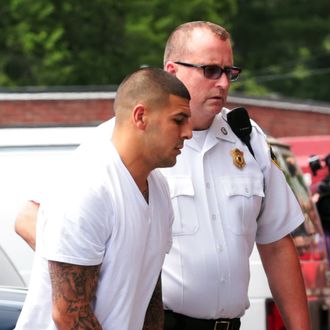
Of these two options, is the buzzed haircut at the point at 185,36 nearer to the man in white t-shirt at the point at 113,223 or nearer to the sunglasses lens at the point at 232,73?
the sunglasses lens at the point at 232,73

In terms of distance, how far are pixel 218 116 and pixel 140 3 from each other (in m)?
27.0

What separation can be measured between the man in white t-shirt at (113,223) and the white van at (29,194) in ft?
6.57

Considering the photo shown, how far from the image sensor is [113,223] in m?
3.70

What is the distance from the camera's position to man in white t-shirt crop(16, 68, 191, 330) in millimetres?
3652

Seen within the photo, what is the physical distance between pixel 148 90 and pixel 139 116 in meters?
0.08

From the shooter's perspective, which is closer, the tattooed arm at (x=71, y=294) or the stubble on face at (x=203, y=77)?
the tattooed arm at (x=71, y=294)

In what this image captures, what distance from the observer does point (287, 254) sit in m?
4.97

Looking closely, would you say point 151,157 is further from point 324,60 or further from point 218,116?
point 324,60

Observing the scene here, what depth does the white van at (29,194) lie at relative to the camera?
584 centimetres

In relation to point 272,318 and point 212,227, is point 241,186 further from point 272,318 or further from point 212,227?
point 272,318

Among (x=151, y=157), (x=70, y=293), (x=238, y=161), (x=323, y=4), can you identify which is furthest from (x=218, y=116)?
(x=323, y=4)

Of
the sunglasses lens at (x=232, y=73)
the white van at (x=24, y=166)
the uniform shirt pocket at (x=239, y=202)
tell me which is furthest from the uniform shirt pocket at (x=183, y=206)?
the white van at (x=24, y=166)

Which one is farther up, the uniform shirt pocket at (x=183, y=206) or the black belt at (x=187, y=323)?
the uniform shirt pocket at (x=183, y=206)

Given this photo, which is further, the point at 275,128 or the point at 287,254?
the point at 275,128
